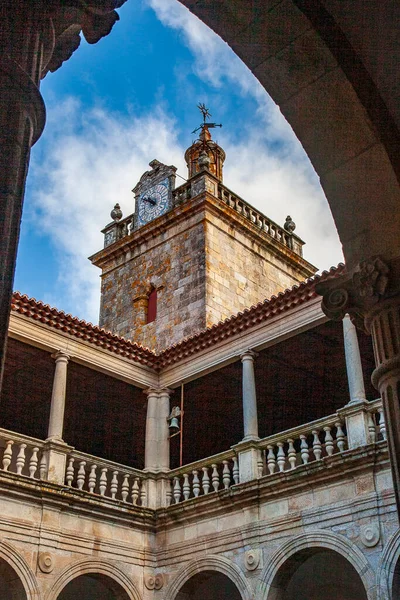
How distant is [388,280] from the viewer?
4418 mm

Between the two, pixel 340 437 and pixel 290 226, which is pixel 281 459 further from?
pixel 290 226

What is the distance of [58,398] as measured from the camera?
1471 centimetres

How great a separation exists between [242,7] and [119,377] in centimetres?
1191

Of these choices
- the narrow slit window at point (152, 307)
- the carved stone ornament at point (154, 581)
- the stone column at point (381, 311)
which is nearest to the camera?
the stone column at point (381, 311)

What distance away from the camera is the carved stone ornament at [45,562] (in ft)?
42.2

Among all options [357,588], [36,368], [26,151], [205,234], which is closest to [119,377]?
[36,368]

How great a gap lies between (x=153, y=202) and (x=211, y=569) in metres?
14.6

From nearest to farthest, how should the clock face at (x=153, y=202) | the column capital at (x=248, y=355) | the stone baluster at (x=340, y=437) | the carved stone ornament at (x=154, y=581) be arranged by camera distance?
the stone baluster at (x=340, y=437), the carved stone ornament at (x=154, y=581), the column capital at (x=248, y=355), the clock face at (x=153, y=202)

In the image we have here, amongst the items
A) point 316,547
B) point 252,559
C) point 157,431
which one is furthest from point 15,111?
point 157,431

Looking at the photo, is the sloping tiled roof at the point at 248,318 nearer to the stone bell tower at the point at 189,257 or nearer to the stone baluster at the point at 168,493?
the stone baluster at the point at 168,493

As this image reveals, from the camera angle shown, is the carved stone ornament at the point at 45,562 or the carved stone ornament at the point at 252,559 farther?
the carved stone ornament at the point at 252,559

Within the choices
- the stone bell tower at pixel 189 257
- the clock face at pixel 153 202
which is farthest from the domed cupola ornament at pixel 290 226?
the clock face at pixel 153 202

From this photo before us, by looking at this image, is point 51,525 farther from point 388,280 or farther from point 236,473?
point 388,280

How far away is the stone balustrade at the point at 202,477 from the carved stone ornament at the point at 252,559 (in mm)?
1247
